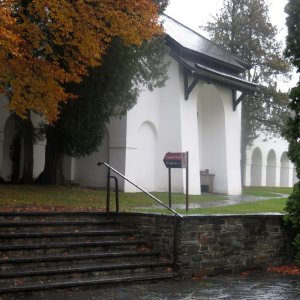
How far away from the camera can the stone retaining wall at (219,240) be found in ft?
33.8

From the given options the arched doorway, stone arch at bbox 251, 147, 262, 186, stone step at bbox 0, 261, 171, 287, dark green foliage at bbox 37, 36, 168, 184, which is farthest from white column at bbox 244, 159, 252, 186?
stone step at bbox 0, 261, 171, 287

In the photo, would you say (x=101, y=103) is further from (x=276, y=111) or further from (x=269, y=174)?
(x=269, y=174)

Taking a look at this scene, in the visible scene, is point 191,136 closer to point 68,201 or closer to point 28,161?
point 28,161

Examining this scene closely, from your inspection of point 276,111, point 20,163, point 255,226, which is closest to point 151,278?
point 255,226

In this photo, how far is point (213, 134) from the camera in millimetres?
25281

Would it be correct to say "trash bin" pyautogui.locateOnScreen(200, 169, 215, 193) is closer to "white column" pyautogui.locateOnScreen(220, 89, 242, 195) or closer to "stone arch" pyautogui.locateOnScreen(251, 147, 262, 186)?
"white column" pyautogui.locateOnScreen(220, 89, 242, 195)

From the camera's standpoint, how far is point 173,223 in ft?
34.1

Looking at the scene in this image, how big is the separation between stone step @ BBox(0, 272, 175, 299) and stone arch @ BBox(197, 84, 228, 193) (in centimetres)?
1523

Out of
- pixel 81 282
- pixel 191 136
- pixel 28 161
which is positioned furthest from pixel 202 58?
pixel 81 282

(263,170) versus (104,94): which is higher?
(104,94)

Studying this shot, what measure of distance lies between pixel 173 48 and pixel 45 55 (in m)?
6.89

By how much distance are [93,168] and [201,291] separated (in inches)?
567

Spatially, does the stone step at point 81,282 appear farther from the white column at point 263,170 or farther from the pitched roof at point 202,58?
the white column at point 263,170

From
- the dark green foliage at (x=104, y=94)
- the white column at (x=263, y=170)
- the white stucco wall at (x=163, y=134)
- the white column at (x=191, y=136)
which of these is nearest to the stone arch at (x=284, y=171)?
the white column at (x=263, y=170)
